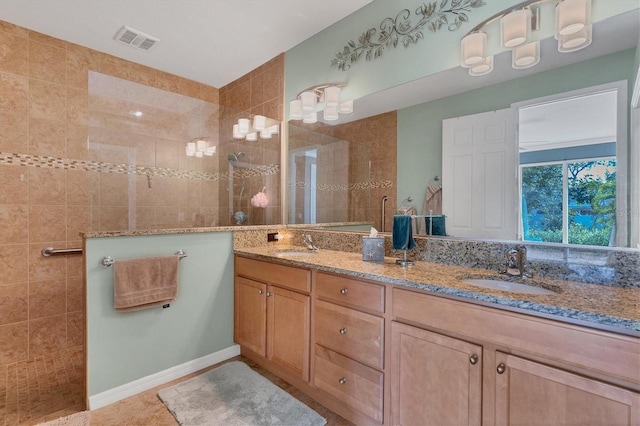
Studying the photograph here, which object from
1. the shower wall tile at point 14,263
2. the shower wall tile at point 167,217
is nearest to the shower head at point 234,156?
the shower wall tile at point 167,217

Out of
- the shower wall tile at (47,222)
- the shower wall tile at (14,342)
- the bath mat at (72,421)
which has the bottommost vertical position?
the bath mat at (72,421)

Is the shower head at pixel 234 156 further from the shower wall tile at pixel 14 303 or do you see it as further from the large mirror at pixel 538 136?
the shower wall tile at pixel 14 303

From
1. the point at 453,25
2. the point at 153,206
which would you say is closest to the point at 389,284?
the point at 453,25

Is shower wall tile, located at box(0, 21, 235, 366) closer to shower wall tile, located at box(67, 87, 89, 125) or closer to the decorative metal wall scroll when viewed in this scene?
shower wall tile, located at box(67, 87, 89, 125)

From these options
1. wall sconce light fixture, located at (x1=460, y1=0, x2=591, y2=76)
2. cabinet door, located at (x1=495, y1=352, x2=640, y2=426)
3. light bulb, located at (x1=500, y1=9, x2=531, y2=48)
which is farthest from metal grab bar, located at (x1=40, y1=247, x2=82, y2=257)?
light bulb, located at (x1=500, y1=9, x2=531, y2=48)

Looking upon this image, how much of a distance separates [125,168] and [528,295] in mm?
2751

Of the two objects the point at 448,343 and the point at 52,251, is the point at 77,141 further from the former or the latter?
the point at 448,343

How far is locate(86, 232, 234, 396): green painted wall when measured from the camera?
1.84m

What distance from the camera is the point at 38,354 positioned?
248 centimetres

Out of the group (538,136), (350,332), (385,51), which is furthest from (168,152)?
(538,136)

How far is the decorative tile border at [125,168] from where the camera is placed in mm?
2373

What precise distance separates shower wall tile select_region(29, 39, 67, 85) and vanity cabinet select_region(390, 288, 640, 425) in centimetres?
319

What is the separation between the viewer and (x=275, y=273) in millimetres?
2057

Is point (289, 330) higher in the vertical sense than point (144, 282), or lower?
lower
